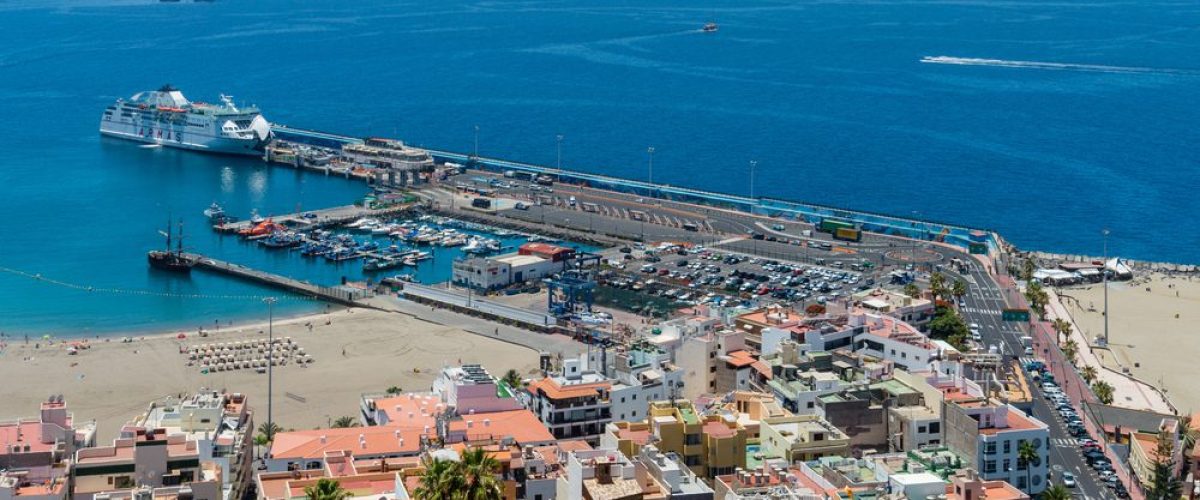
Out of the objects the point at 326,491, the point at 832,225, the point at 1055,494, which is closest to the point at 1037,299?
the point at 832,225

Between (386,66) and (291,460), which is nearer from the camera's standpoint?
(291,460)

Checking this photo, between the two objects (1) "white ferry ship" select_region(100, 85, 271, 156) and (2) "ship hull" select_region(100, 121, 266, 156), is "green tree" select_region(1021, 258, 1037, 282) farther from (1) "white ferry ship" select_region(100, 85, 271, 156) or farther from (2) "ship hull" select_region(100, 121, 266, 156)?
(1) "white ferry ship" select_region(100, 85, 271, 156)

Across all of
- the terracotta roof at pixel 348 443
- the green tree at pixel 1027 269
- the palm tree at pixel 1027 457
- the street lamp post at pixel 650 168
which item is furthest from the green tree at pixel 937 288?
the street lamp post at pixel 650 168

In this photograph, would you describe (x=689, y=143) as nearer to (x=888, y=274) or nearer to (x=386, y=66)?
(x=888, y=274)

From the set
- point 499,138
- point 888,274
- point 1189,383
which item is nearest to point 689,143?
point 499,138

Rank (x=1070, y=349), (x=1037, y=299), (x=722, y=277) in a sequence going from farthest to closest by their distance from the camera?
(x=722, y=277)
(x=1037, y=299)
(x=1070, y=349)

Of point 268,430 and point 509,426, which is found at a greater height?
point 509,426

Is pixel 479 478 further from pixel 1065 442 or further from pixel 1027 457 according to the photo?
pixel 1065 442
